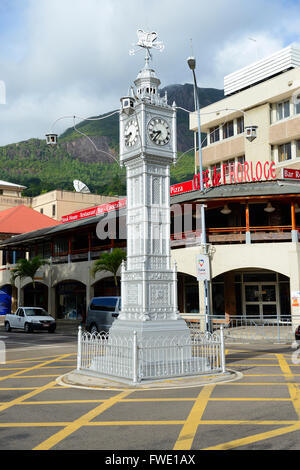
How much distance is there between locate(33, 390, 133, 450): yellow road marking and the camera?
22.4ft

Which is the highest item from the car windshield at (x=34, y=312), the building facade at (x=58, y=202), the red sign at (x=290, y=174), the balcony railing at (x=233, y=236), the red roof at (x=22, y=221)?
the building facade at (x=58, y=202)

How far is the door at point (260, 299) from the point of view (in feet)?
97.8

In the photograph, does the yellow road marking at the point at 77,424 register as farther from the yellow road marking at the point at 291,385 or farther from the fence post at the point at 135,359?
the yellow road marking at the point at 291,385

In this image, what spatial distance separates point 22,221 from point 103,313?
3402 cm

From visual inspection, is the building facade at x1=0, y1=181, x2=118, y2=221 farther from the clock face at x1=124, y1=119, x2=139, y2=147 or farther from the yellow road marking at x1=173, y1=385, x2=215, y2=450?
the yellow road marking at x1=173, y1=385, x2=215, y2=450

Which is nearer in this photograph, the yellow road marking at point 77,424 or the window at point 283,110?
the yellow road marking at point 77,424

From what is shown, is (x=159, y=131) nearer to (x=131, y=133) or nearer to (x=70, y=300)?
(x=131, y=133)

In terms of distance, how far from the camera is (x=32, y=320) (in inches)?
1213

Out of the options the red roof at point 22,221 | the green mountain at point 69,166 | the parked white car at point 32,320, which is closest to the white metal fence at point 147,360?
the parked white car at point 32,320

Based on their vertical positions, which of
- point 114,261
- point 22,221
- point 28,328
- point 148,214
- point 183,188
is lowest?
point 28,328

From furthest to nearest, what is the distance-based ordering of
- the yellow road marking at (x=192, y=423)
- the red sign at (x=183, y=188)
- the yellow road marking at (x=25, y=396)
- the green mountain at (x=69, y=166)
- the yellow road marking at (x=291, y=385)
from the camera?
the green mountain at (x=69, y=166) < the red sign at (x=183, y=188) < the yellow road marking at (x=25, y=396) < the yellow road marking at (x=291, y=385) < the yellow road marking at (x=192, y=423)

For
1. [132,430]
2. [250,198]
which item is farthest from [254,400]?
[250,198]

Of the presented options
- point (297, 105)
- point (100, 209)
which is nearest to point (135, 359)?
point (100, 209)

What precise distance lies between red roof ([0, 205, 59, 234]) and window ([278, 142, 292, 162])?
30.1m
